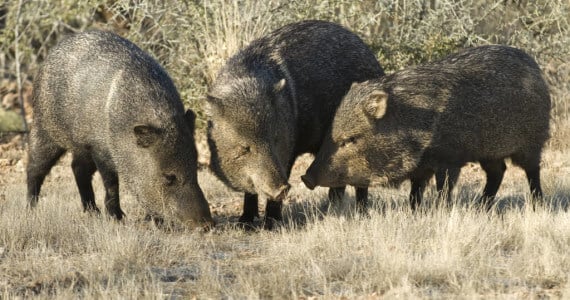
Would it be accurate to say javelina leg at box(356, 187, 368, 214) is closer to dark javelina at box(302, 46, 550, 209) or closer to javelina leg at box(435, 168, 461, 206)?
dark javelina at box(302, 46, 550, 209)

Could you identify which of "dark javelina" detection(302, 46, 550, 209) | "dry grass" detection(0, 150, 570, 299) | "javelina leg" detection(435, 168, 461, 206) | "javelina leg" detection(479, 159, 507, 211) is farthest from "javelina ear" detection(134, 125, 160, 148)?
"javelina leg" detection(479, 159, 507, 211)

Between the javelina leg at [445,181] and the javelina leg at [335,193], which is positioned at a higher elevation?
the javelina leg at [445,181]

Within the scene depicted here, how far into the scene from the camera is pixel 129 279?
4.69 metres

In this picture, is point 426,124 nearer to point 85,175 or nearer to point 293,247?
point 293,247

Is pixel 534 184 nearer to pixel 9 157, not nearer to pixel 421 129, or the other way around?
pixel 421 129

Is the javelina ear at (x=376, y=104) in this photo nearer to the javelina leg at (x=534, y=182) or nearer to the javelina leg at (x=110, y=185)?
the javelina leg at (x=534, y=182)

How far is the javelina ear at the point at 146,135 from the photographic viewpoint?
5809mm

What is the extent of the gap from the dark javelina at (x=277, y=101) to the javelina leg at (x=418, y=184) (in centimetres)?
54

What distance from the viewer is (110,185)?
656 centimetres

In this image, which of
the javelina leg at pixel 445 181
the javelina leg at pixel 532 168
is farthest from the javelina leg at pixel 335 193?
the javelina leg at pixel 532 168

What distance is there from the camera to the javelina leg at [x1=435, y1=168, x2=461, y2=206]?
635 cm

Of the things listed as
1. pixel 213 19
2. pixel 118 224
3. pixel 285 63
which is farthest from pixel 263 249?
pixel 213 19

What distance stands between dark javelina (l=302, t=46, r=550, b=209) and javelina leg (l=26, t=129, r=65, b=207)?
2251 mm

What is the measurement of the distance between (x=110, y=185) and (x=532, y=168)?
3.36 m
